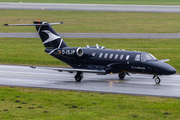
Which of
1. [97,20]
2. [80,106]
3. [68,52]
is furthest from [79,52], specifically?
[97,20]

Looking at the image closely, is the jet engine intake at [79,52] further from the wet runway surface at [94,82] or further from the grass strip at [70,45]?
the grass strip at [70,45]

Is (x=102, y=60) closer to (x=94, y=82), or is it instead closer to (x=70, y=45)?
(x=94, y=82)

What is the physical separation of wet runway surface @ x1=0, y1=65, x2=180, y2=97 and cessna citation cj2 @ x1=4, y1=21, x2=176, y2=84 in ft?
2.88

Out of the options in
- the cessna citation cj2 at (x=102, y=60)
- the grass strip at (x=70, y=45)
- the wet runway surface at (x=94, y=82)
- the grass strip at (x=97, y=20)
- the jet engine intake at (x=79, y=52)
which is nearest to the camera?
the wet runway surface at (x=94, y=82)

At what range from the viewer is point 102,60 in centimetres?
3127

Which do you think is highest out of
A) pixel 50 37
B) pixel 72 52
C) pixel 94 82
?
pixel 50 37

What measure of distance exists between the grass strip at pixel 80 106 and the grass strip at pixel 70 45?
14.5 metres

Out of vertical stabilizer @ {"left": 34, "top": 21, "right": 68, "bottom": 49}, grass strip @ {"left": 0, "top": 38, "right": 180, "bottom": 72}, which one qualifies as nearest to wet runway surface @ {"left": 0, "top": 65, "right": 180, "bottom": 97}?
vertical stabilizer @ {"left": 34, "top": 21, "right": 68, "bottom": 49}

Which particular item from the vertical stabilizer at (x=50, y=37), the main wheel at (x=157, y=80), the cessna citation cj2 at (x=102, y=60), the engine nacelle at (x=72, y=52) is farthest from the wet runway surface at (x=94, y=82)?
the vertical stabilizer at (x=50, y=37)

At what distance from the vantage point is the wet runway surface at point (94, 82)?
1047 inches

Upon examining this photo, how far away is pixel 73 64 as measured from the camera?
32750mm

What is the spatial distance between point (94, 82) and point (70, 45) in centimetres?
2332

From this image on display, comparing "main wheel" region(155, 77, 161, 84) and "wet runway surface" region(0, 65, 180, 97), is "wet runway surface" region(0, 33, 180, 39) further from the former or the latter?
"main wheel" region(155, 77, 161, 84)

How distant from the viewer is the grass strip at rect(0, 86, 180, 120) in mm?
19016
